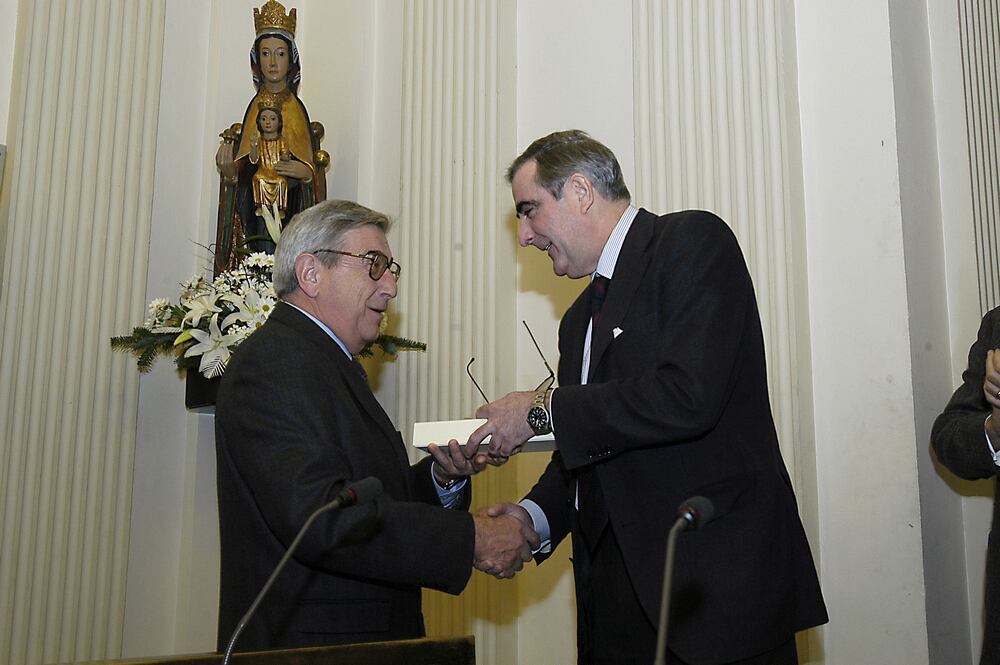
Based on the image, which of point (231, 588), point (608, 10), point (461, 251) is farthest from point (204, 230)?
point (231, 588)

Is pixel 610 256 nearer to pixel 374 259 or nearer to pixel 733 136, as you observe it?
pixel 374 259

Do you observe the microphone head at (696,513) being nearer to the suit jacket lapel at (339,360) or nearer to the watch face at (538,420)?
the watch face at (538,420)

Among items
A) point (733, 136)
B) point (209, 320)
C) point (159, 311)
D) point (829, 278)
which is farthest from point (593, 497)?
point (159, 311)

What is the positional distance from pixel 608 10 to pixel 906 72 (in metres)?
1.38

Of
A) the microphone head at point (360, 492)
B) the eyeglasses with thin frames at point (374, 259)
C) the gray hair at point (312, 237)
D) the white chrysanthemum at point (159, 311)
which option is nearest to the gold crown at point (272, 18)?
the white chrysanthemum at point (159, 311)

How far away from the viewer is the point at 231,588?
280 centimetres

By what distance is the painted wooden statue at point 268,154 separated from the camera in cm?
480

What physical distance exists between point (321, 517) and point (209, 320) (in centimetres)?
184

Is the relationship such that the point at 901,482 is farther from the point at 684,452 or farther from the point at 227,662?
the point at 227,662

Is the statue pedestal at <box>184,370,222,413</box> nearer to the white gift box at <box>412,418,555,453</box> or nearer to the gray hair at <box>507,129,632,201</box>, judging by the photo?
the white gift box at <box>412,418,555,453</box>

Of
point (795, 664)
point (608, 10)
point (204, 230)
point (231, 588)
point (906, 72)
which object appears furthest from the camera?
point (204, 230)

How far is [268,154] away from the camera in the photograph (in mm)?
4855

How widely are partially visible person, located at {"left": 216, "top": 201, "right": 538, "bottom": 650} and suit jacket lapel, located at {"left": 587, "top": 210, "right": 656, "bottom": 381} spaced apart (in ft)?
1.62

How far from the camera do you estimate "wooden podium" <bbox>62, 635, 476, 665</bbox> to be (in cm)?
182
